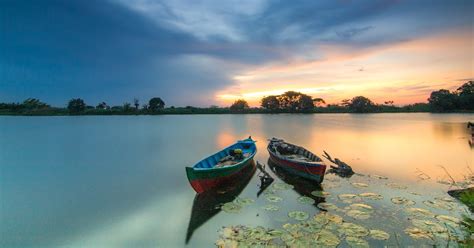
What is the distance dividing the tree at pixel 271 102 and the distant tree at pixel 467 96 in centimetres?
6539

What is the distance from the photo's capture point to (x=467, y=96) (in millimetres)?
79125

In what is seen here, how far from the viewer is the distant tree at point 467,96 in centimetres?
7891

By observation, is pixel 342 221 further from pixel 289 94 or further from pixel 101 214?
pixel 289 94

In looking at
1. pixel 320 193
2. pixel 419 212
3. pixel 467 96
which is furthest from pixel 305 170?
pixel 467 96

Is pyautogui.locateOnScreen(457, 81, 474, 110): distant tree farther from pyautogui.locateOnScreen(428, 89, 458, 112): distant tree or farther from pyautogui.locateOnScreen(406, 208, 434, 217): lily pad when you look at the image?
pyautogui.locateOnScreen(406, 208, 434, 217): lily pad

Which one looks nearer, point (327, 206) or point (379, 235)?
point (379, 235)

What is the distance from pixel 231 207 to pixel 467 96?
10245cm

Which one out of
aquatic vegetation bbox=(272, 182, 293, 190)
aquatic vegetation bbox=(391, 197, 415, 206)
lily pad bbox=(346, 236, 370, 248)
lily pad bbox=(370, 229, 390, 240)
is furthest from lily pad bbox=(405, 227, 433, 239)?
aquatic vegetation bbox=(272, 182, 293, 190)

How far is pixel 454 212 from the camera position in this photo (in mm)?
8781

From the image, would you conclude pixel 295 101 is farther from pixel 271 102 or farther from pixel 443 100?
pixel 443 100

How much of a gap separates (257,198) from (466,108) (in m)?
104

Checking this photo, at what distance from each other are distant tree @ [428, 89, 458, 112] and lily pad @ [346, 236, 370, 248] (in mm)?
104009

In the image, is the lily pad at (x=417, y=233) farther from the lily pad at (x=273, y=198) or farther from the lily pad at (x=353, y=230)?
the lily pad at (x=273, y=198)

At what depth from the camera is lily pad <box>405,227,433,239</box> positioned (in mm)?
7002
